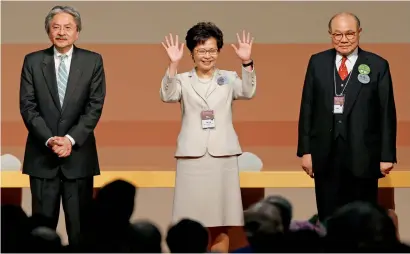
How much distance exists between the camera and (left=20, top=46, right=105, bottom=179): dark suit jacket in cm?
410


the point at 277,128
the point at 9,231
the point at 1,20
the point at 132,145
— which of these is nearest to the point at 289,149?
the point at 277,128

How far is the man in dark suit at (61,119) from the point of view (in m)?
4.09

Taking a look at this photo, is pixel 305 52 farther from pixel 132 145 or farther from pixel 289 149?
pixel 132 145

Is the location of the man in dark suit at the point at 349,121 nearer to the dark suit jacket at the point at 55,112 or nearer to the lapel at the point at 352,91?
the lapel at the point at 352,91

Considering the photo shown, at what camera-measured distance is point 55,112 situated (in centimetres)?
412

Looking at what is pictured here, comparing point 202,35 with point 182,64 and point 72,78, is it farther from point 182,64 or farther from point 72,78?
point 182,64

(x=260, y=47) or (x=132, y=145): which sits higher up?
(x=260, y=47)

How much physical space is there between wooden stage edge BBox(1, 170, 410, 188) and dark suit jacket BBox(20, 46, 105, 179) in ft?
2.01

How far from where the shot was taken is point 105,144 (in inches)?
233

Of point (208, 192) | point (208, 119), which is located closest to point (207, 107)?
point (208, 119)

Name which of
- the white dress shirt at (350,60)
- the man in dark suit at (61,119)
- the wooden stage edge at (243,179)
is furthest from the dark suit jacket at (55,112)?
the white dress shirt at (350,60)

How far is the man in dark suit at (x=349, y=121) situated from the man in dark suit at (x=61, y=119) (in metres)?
1.05

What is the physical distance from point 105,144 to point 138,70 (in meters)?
0.54

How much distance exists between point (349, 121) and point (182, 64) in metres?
1.95
